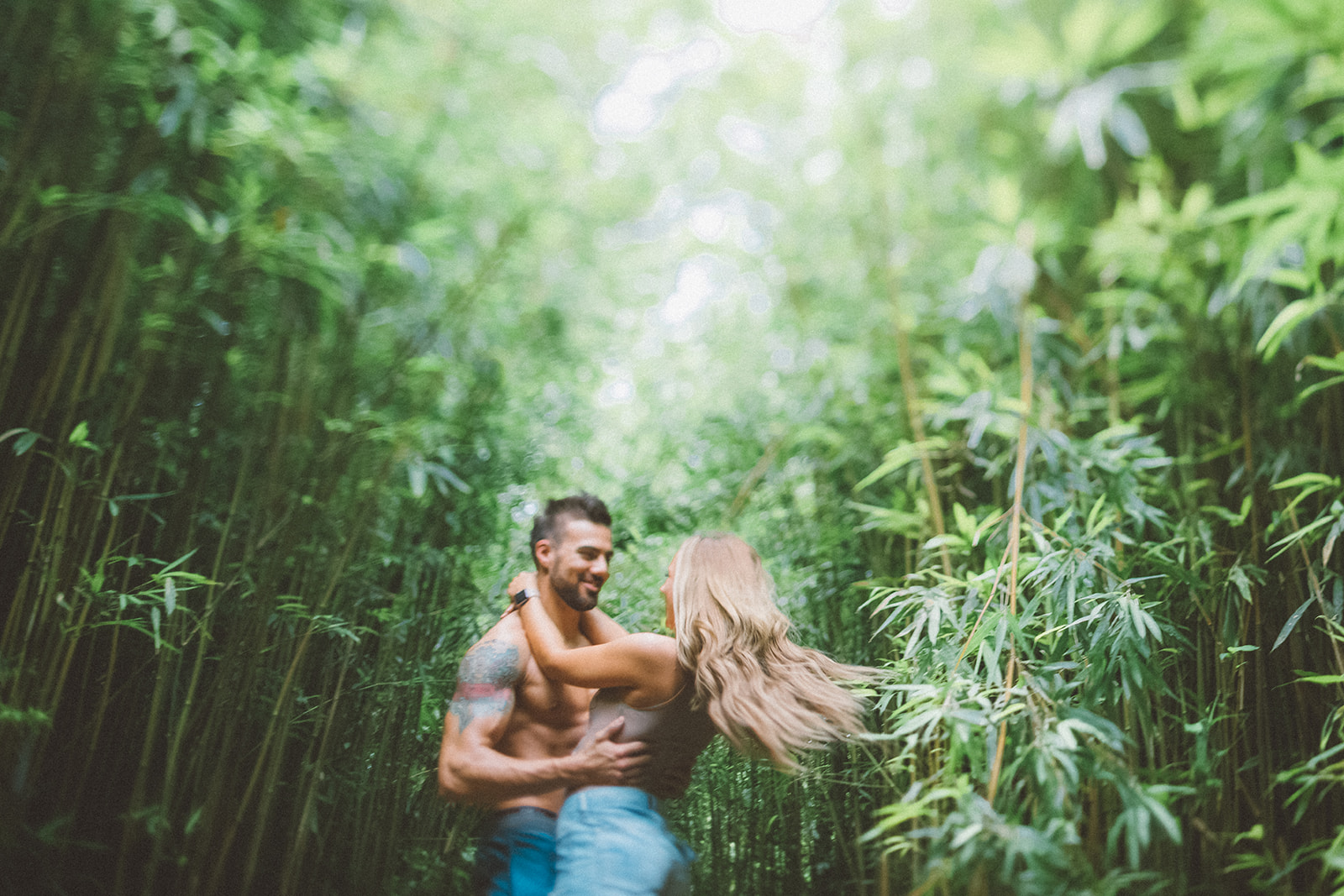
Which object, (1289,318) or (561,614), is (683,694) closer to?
(561,614)

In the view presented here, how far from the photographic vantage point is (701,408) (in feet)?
6.33

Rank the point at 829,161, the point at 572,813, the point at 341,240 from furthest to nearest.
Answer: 1. the point at 829,161
2. the point at 341,240
3. the point at 572,813

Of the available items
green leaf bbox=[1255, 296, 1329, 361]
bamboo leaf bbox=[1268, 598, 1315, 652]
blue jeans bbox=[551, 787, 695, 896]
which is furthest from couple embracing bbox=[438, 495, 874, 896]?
green leaf bbox=[1255, 296, 1329, 361]

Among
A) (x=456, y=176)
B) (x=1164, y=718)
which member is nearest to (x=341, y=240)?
(x=456, y=176)

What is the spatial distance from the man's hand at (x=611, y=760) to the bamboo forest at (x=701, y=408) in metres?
0.13

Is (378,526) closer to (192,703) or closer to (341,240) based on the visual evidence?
(192,703)

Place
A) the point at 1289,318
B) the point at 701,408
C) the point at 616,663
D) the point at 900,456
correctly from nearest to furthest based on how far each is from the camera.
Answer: the point at 616,663 < the point at 1289,318 < the point at 900,456 < the point at 701,408

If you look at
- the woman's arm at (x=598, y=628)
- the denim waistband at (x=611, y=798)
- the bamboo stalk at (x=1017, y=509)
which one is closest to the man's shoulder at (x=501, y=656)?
the woman's arm at (x=598, y=628)

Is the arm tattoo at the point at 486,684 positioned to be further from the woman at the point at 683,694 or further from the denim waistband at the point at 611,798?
the denim waistband at the point at 611,798

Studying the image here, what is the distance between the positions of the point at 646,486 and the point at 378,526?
0.54 metres

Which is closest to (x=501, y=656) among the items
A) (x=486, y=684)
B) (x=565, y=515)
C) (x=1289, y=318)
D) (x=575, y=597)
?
(x=486, y=684)

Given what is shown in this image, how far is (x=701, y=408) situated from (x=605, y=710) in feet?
2.87

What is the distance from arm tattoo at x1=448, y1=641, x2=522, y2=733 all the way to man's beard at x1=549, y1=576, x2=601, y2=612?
0.11 metres

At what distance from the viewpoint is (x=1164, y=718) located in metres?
1.33
